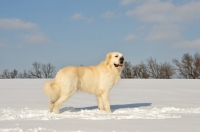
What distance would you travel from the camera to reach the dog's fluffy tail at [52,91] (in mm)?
8608

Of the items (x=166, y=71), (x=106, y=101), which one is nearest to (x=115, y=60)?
(x=106, y=101)

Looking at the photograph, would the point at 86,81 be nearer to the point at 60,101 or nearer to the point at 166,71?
the point at 60,101

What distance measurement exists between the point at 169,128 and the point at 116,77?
171 inches

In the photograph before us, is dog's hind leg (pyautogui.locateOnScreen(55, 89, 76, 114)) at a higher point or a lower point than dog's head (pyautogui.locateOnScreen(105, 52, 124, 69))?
lower

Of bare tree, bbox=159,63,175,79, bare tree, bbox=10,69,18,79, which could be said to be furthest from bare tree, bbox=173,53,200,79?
bare tree, bbox=10,69,18,79

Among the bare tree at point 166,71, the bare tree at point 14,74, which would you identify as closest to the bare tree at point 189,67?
the bare tree at point 166,71

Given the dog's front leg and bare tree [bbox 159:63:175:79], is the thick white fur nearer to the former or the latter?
the dog's front leg

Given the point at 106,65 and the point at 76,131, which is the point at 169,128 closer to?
the point at 76,131

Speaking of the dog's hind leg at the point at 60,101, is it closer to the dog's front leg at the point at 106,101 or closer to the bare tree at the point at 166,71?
the dog's front leg at the point at 106,101


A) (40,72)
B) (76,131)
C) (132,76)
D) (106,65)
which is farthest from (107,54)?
(40,72)

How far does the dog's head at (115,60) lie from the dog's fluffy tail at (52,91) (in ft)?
6.56

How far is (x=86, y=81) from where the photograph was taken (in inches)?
364

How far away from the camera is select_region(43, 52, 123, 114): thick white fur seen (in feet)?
28.4

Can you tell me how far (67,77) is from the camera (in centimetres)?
866
